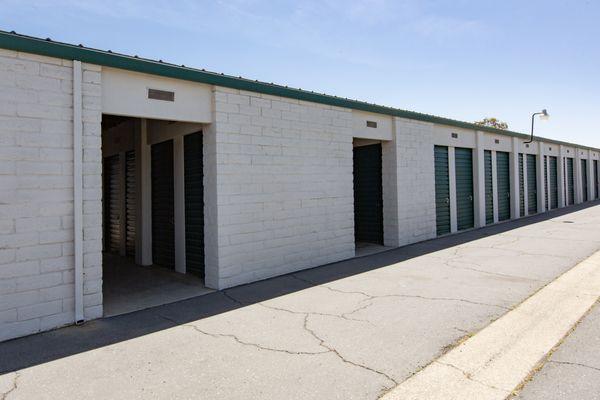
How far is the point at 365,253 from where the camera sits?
10.3m

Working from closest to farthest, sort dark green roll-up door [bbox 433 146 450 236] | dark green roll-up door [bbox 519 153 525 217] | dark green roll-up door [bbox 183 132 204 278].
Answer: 1. dark green roll-up door [bbox 183 132 204 278]
2. dark green roll-up door [bbox 433 146 450 236]
3. dark green roll-up door [bbox 519 153 525 217]

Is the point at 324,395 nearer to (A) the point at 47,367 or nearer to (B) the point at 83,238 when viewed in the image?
(A) the point at 47,367

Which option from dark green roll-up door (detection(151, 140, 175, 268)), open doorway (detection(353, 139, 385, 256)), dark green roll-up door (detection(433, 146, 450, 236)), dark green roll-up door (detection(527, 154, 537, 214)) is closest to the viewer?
dark green roll-up door (detection(151, 140, 175, 268))

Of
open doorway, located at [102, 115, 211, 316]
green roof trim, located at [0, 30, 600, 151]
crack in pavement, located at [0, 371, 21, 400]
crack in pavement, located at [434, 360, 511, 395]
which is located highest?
green roof trim, located at [0, 30, 600, 151]

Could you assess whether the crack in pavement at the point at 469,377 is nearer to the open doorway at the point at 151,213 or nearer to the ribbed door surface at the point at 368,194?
the open doorway at the point at 151,213

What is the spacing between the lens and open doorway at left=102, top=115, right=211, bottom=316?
7.54 meters

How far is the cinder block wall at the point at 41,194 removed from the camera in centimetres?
496

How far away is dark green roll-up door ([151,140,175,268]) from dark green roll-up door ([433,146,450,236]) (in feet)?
26.9

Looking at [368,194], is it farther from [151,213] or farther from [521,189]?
[521,189]

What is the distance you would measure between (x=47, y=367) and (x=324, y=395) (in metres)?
A: 2.93

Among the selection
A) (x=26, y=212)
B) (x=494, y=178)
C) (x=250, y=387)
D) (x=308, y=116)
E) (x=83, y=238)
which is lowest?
(x=250, y=387)

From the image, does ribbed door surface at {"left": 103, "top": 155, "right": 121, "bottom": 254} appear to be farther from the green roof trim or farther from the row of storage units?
the row of storage units

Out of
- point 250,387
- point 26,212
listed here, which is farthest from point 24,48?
point 250,387

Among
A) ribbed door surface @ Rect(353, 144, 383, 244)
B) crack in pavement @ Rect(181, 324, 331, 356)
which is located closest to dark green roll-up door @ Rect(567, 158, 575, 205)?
ribbed door surface @ Rect(353, 144, 383, 244)
